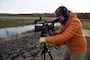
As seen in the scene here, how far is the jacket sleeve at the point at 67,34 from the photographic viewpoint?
473cm

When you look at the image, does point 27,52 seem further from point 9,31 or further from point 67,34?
point 9,31

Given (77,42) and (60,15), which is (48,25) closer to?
(60,15)

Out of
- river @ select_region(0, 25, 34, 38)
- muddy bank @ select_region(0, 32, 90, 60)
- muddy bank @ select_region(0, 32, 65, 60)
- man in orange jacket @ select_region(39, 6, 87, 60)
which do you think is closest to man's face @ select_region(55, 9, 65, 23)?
man in orange jacket @ select_region(39, 6, 87, 60)

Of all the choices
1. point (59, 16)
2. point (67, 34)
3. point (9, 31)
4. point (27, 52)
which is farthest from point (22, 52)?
point (9, 31)

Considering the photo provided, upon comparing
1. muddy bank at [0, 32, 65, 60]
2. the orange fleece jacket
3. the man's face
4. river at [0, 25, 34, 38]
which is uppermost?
the man's face

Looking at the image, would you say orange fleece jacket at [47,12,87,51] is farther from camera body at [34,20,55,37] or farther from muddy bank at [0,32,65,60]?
muddy bank at [0,32,65,60]

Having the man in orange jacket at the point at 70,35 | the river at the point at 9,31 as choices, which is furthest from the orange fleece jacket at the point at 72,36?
the river at the point at 9,31

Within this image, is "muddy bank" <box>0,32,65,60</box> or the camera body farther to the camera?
"muddy bank" <box>0,32,65,60</box>

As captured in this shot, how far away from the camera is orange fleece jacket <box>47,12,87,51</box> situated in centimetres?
476

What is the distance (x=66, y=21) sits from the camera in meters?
5.01

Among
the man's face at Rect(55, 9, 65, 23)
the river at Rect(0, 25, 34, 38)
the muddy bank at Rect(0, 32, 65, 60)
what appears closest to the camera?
the man's face at Rect(55, 9, 65, 23)

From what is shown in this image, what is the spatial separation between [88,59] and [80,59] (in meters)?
2.54

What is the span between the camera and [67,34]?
4.81 m

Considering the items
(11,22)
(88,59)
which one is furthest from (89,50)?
(11,22)
